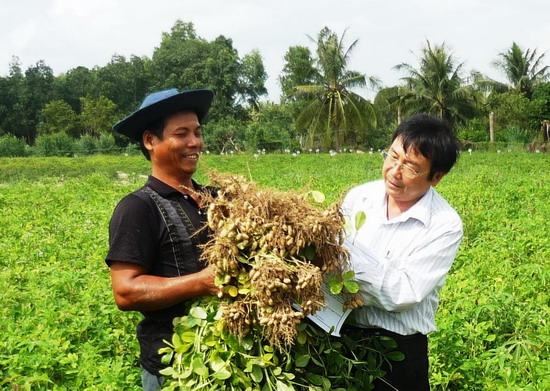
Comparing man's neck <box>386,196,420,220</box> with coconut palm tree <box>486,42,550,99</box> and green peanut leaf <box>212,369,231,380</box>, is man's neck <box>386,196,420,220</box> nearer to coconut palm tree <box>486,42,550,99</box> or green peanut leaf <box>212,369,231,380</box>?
green peanut leaf <box>212,369,231,380</box>

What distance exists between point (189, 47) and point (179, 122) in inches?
2069

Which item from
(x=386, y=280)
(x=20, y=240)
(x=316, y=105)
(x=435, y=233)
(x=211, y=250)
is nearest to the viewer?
(x=211, y=250)

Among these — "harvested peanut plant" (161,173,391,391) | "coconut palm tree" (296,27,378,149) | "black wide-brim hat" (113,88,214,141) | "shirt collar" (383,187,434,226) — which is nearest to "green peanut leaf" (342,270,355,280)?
"harvested peanut plant" (161,173,391,391)

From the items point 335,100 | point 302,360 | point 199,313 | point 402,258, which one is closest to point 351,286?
point 302,360

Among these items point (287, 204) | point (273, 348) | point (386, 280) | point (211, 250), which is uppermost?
point (287, 204)

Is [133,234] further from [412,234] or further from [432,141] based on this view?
[432,141]

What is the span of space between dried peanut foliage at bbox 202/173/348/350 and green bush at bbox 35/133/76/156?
3360 centimetres

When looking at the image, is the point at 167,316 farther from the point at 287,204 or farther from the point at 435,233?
the point at 435,233

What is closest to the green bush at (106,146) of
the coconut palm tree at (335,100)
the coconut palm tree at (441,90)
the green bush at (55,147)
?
the green bush at (55,147)

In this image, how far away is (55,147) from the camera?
3416 cm

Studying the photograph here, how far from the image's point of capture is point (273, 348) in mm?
1868

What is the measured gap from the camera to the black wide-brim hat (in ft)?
7.36

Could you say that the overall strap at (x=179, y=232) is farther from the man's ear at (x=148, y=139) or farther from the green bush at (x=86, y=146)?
the green bush at (x=86, y=146)

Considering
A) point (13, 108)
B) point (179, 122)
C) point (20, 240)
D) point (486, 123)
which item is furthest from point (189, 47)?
point (179, 122)
